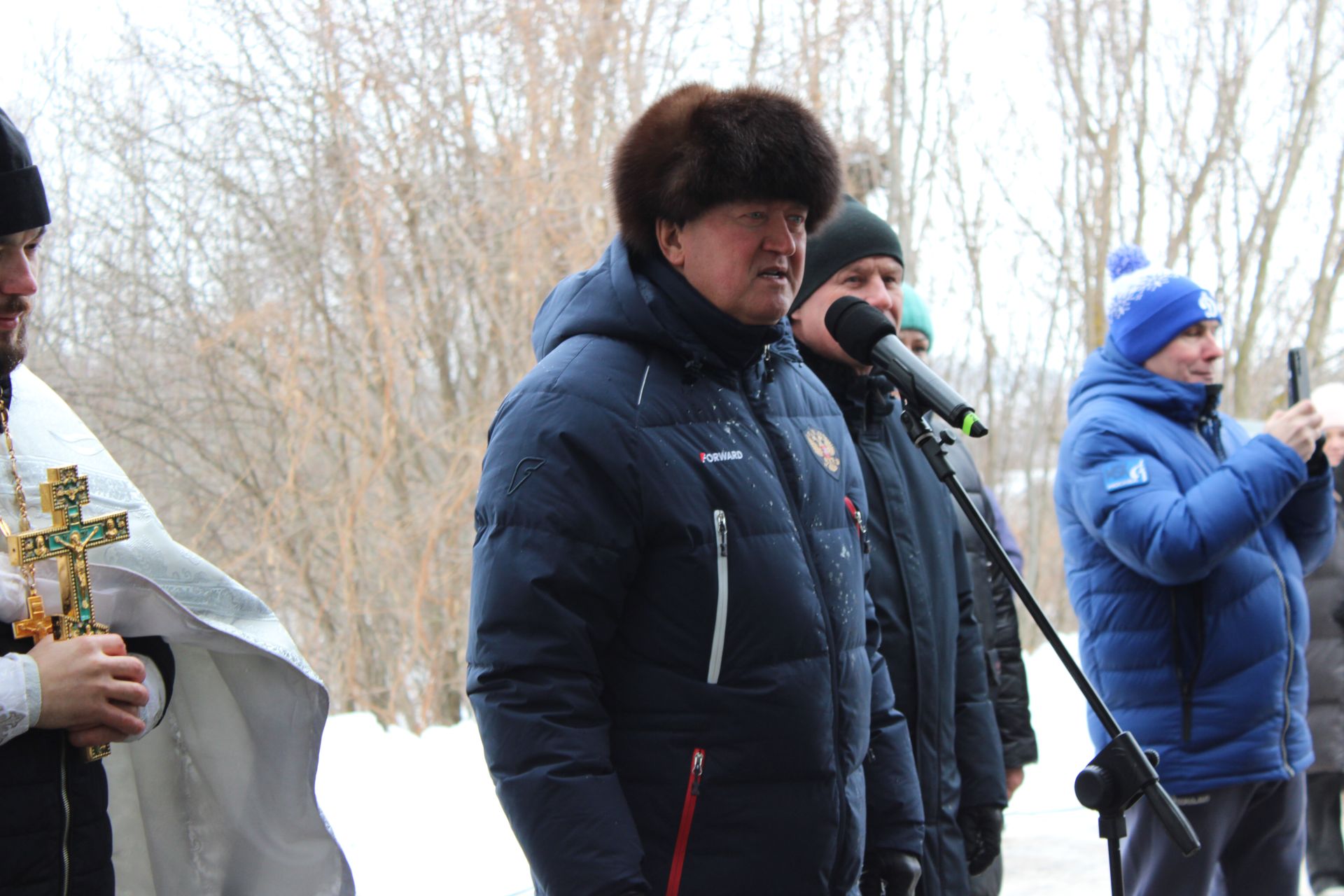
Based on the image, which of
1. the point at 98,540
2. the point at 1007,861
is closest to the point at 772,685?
the point at 98,540

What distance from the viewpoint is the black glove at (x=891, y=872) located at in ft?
7.74

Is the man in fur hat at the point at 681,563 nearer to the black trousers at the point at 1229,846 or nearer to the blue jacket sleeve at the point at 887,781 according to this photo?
the blue jacket sleeve at the point at 887,781

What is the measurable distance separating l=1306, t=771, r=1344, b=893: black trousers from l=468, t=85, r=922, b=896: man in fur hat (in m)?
3.52

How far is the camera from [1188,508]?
126 inches

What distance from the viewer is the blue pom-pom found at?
4082 millimetres

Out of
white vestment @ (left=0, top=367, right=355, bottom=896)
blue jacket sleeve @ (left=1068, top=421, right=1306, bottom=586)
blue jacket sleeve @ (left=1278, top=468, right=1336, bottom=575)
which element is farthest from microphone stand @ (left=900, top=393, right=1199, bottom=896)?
blue jacket sleeve @ (left=1278, top=468, right=1336, bottom=575)

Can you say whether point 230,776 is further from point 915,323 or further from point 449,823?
point 449,823

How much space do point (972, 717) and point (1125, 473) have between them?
893mm

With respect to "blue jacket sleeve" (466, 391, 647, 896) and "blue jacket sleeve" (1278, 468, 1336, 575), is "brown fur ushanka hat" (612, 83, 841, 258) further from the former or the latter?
"blue jacket sleeve" (1278, 468, 1336, 575)

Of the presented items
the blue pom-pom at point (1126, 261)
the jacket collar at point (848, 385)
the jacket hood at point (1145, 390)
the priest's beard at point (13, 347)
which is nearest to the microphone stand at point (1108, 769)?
the jacket collar at point (848, 385)

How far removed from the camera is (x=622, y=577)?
1.94 meters

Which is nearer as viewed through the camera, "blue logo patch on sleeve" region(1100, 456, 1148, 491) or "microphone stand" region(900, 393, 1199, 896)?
"microphone stand" region(900, 393, 1199, 896)

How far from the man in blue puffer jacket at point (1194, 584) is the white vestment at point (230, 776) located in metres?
1.92

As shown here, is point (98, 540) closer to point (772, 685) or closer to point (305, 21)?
point (772, 685)
